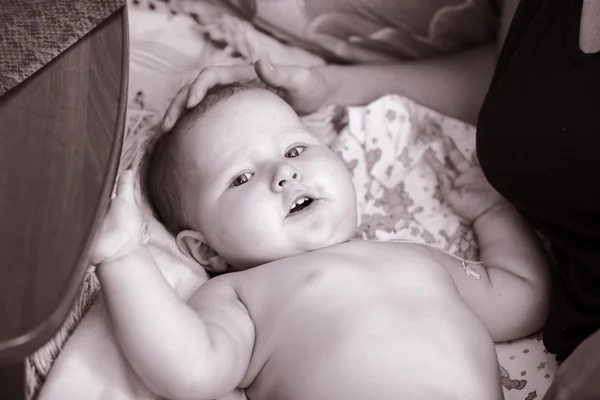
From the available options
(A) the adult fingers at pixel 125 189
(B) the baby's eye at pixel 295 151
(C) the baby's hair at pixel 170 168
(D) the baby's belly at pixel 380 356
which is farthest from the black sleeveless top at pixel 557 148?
(A) the adult fingers at pixel 125 189

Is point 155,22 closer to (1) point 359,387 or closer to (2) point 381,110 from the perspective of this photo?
(2) point 381,110

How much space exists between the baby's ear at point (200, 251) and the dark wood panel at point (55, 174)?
1.00 feet

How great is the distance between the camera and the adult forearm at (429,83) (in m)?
1.26

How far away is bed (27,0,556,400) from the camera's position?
40.8 inches

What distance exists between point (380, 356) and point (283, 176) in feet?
0.84

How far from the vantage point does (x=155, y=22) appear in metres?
1.25

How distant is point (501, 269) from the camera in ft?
3.48

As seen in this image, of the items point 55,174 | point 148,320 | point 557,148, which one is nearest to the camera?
point 55,174

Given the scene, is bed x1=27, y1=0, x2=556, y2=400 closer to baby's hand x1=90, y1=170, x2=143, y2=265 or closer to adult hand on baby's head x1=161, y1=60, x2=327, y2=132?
adult hand on baby's head x1=161, y1=60, x2=327, y2=132

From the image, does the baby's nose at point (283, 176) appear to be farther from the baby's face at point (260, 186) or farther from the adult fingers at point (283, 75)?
the adult fingers at point (283, 75)

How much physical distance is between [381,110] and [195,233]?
0.41m

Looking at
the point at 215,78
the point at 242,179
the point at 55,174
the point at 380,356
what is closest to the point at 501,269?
the point at 380,356

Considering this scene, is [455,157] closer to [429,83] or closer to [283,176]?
[429,83]

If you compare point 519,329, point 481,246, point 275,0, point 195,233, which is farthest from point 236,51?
point 519,329
